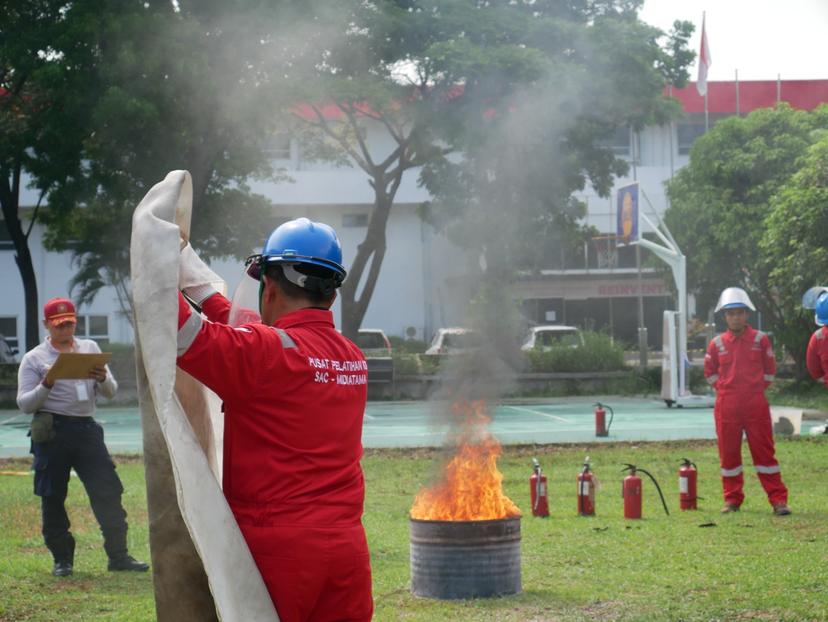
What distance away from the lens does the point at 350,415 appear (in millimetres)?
3604

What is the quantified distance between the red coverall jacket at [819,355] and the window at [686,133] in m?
39.5

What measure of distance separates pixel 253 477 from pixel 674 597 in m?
4.82

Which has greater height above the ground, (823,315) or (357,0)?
(357,0)

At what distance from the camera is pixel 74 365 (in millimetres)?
8531

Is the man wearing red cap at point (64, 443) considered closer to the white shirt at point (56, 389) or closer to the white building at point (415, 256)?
the white shirt at point (56, 389)

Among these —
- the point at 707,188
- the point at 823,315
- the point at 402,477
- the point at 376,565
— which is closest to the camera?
the point at 376,565

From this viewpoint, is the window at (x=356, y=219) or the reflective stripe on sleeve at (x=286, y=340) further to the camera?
the window at (x=356, y=219)

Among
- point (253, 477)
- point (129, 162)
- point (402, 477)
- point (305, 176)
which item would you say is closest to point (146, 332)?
point (253, 477)

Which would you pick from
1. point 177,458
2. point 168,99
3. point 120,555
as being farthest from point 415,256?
point 177,458

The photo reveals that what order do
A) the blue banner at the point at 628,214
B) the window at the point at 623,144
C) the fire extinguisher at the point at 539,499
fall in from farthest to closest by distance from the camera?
the window at the point at 623,144, the blue banner at the point at 628,214, the fire extinguisher at the point at 539,499

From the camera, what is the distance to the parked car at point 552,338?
32906mm

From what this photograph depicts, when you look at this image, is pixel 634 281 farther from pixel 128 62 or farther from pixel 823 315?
pixel 823 315

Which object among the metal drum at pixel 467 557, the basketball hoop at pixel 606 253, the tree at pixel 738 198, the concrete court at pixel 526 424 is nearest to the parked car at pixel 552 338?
the concrete court at pixel 526 424

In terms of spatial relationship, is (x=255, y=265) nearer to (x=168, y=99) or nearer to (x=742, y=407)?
(x=742, y=407)
